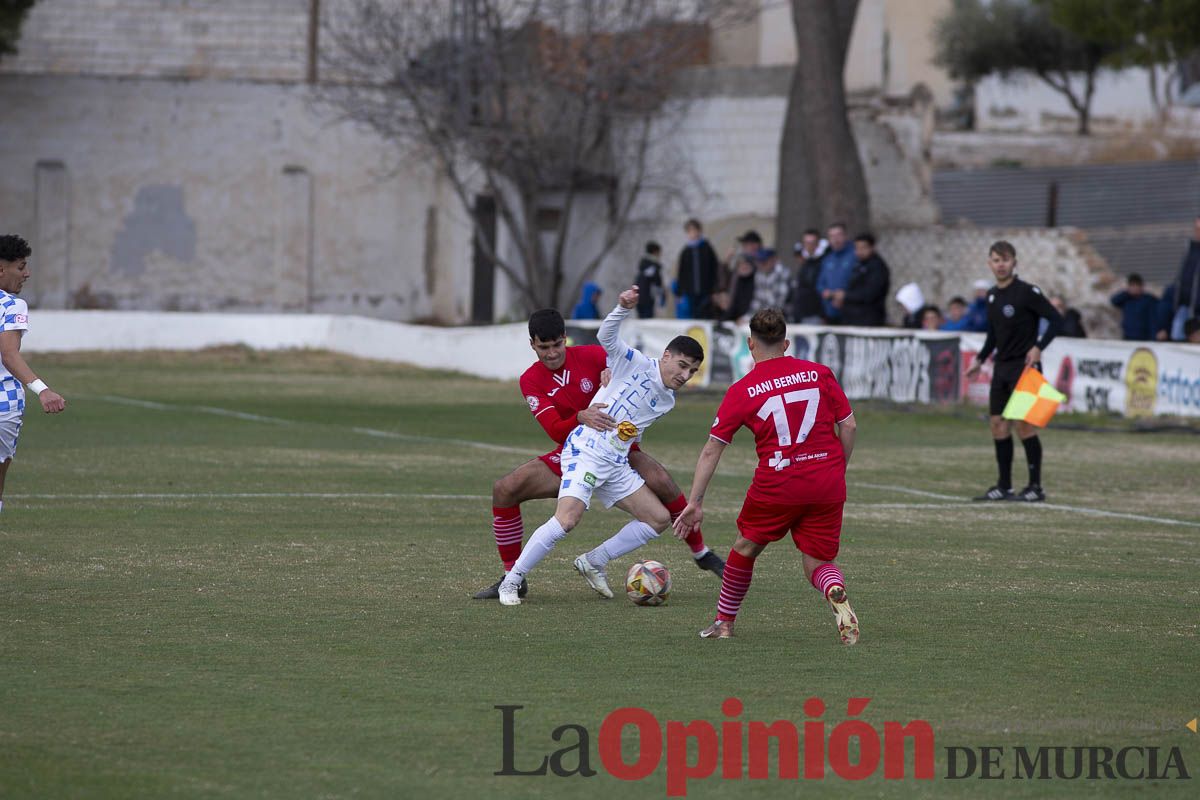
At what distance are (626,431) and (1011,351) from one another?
21.6ft

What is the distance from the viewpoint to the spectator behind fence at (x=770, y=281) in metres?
24.6

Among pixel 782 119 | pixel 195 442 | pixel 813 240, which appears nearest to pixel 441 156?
pixel 782 119

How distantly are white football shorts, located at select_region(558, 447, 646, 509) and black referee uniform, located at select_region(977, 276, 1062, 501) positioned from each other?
615 centimetres

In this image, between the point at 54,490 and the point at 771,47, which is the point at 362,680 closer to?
the point at 54,490

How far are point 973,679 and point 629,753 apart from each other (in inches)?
77.6

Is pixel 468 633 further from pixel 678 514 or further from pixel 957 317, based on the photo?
pixel 957 317

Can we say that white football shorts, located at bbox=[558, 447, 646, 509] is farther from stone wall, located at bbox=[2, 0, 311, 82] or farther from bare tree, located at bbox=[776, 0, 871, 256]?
stone wall, located at bbox=[2, 0, 311, 82]

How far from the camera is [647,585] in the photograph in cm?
895

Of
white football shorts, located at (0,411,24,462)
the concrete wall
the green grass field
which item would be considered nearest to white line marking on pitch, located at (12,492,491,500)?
the green grass field

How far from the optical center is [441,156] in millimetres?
35531

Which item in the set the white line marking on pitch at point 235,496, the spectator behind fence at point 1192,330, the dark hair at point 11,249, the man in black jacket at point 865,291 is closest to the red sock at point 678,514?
the dark hair at point 11,249

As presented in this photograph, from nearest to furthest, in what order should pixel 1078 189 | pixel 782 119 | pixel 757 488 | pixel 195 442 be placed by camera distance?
pixel 757 488 → pixel 195 442 → pixel 782 119 → pixel 1078 189

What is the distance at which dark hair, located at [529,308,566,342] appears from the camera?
8.88 meters

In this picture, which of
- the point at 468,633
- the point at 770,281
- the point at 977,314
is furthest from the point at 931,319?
the point at 468,633
